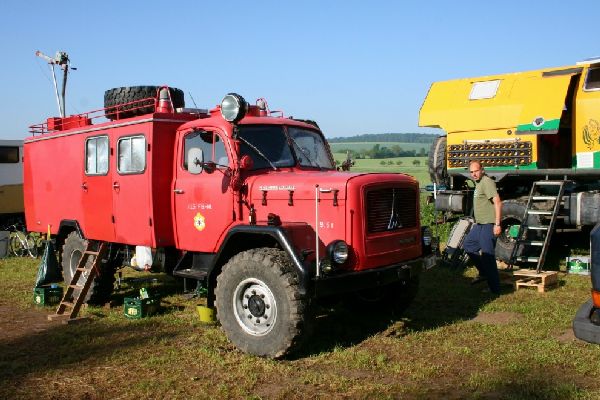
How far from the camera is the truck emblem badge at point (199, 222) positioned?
746 cm

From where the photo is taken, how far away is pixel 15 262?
13.7 meters

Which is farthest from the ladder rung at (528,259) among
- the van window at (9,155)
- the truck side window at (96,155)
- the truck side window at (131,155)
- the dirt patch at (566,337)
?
the van window at (9,155)

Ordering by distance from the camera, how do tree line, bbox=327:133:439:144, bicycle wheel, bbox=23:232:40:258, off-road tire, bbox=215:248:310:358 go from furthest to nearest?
tree line, bbox=327:133:439:144, bicycle wheel, bbox=23:232:40:258, off-road tire, bbox=215:248:310:358

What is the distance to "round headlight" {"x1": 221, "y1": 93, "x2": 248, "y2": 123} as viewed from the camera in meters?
6.81

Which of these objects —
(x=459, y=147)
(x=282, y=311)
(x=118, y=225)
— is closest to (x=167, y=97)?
(x=118, y=225)

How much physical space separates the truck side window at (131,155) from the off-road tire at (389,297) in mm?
3215

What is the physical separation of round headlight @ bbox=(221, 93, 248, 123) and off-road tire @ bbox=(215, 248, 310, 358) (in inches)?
60.4

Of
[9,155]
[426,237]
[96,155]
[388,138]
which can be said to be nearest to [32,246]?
[9,155]

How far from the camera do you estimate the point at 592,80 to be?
11.0 metres

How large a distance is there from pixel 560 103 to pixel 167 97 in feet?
22.8

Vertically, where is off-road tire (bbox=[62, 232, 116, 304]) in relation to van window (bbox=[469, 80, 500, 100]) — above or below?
below

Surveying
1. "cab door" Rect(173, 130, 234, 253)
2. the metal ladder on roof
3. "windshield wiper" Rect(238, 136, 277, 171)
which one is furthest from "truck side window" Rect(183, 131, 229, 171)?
the metal ladder on roof

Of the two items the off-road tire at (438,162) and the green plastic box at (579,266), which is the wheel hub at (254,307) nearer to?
the green plastic box at (579,266)

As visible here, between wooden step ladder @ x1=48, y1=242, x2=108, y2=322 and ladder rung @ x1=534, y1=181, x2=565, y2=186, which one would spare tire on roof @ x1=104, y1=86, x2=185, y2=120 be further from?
ladder rung @ x1=534, y1=181, x2=565, y2=186
